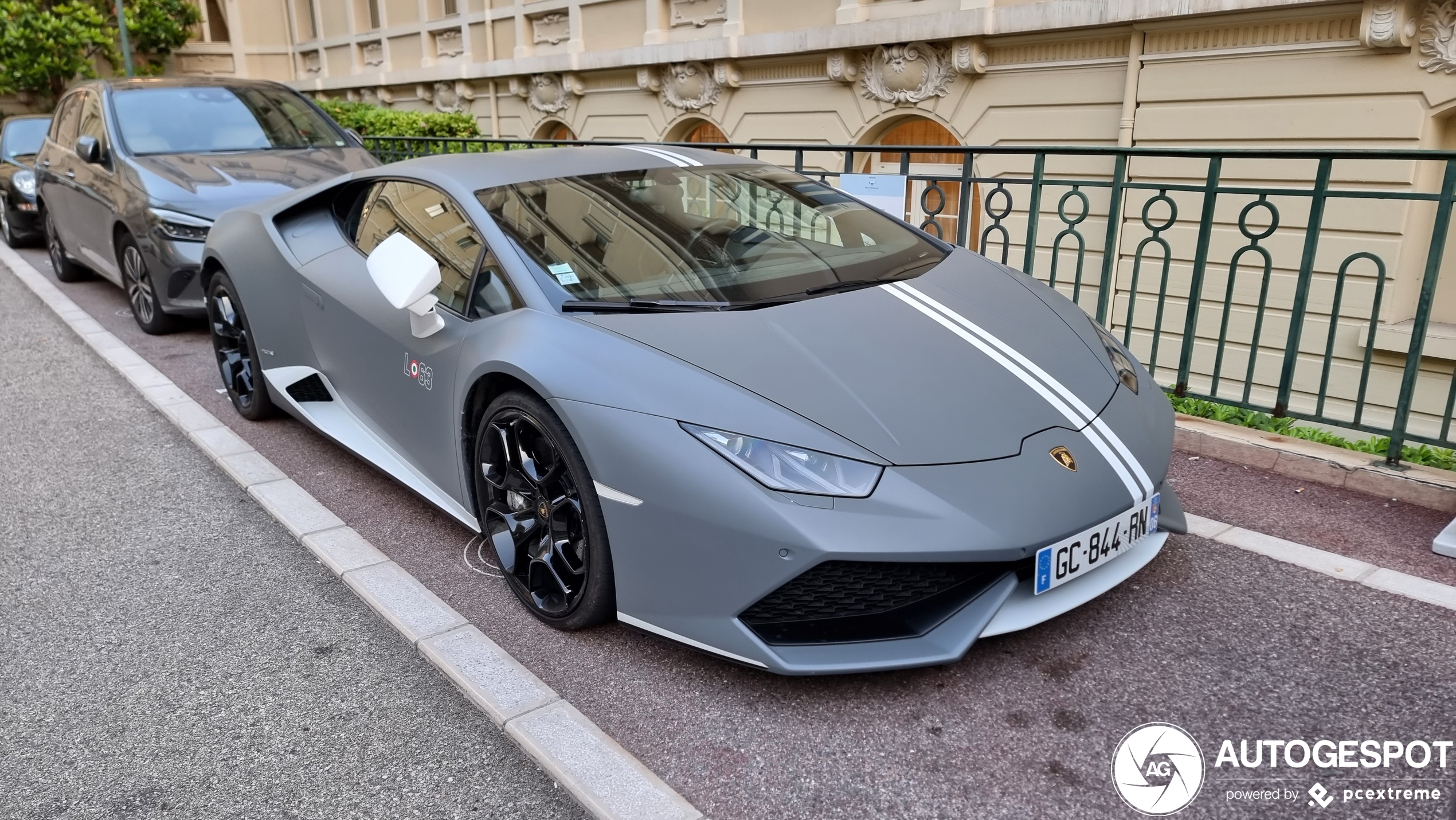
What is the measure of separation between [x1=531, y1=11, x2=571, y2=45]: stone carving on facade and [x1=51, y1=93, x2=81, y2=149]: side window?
8.72 metres

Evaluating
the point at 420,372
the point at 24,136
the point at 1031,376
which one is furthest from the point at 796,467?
the point at 24,136

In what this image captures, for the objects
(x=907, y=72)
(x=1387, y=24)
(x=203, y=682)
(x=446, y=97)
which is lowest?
(x=203, y=682)

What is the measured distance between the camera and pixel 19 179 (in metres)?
11.0

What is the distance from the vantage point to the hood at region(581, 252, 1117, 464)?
249 centimetres

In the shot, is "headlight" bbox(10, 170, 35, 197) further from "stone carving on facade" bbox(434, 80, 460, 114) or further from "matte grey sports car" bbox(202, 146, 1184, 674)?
"matte grey sports car" bbox(202, 146, 1184, 674)

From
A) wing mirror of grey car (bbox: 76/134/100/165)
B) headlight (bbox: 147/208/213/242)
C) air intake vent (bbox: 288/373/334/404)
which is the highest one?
wing mirror of grey car (bbox: 76/134/100/165)

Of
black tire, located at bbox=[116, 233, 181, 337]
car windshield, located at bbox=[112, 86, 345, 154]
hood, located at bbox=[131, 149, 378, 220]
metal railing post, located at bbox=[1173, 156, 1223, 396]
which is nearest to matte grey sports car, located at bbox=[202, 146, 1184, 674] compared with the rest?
metal railing post, located at bbox=[1173, 156, 1223, 396]

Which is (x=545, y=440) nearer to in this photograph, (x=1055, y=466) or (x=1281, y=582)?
(x=1055, y=466)

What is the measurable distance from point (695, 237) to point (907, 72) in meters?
8.86

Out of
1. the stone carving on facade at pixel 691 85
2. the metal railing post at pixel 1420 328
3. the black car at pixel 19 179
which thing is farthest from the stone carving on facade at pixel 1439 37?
the black car at pixel 19 179

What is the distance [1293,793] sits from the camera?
2.16m

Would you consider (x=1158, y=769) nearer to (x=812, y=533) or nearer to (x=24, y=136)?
(x=812, y=533)

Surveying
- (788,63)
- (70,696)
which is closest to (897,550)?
(70,696)

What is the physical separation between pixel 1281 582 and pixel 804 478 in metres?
1.77
